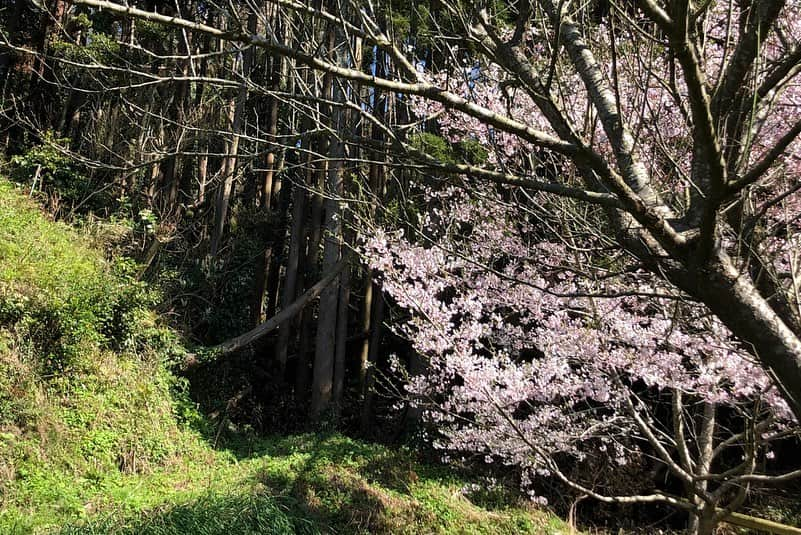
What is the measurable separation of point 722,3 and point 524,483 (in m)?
5.12

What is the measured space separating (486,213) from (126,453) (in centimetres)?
450

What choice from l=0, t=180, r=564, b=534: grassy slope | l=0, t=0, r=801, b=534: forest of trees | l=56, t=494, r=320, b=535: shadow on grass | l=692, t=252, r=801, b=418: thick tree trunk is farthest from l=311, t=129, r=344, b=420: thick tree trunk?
l=692, t=252, r=801, b=418: thick tree trunk

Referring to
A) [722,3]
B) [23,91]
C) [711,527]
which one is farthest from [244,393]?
[722,3]

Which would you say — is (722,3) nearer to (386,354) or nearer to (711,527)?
(711,527)

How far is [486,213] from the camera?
223 inches

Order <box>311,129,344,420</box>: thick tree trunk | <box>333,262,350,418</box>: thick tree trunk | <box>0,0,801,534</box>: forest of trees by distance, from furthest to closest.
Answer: <box>333,262,350,418</box>: thick tree trunk → <box>311,129,344,420</box>: thick tree trunk → <box>0,0,801,534</box>: forest of trees

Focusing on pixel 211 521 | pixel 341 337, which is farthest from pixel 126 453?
pixel 341 337

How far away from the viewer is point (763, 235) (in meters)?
2.12

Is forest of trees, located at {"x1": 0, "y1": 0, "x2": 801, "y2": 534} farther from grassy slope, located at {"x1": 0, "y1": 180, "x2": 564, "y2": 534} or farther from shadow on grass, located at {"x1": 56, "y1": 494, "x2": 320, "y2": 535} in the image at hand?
shadow on grass, located at {"x1": 56, "y1": 494, "x2": 320, "y2": 535}

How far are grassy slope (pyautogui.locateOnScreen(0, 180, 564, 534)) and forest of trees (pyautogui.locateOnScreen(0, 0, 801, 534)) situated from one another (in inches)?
30.3

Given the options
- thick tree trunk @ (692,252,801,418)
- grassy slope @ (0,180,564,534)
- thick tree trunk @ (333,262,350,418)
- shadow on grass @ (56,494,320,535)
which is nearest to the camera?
thick tree trunk @ (692,252,801,418)

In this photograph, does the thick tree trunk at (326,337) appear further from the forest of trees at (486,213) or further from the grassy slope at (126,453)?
the grassy slope at (126,453)

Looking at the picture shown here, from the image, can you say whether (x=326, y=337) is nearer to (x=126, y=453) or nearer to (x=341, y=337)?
(x=341, y=337)

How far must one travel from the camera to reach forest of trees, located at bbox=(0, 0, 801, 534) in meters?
1.74
